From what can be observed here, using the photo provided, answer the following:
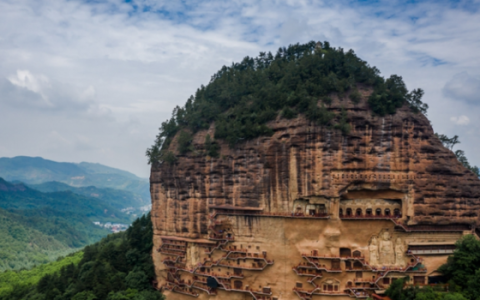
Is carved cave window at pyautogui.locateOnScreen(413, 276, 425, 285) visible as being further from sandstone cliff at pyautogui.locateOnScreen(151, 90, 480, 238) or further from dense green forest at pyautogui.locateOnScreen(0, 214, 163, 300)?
dense green forest at pyautogui.locateOnScreen(0, 214, 163, 300)

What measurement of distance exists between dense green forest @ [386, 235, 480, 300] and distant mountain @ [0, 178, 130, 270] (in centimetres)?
7451

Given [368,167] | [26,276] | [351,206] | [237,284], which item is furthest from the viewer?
[26,276]

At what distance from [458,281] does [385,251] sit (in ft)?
17.3

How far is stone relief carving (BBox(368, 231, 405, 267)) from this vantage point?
104 ft

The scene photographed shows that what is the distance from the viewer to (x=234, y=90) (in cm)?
3988

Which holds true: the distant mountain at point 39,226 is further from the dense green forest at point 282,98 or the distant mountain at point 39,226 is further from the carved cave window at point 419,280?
the carved cave window at point 419,280

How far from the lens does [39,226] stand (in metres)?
114

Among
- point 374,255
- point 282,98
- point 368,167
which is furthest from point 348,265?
point 282,98

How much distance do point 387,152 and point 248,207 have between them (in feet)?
38.5

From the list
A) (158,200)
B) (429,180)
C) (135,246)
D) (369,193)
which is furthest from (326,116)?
(135,246)

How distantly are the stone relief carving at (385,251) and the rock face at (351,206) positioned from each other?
7cm

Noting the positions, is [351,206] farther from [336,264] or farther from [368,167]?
[336,264]

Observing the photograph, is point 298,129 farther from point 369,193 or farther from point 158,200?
point 158,200

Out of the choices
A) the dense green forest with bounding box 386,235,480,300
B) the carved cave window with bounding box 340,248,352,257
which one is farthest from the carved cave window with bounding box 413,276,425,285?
the carved cave window with bounding box 340,248,352,257
